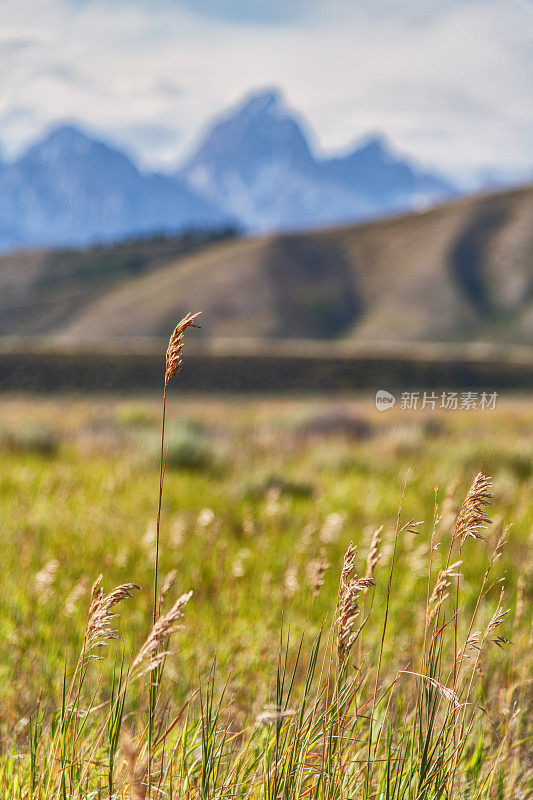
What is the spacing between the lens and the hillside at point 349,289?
127 metres

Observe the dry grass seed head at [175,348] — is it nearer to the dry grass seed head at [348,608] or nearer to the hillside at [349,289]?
the dry grass seed head at [348,608]

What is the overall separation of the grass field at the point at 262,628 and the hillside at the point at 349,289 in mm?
116507

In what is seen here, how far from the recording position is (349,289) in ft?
458

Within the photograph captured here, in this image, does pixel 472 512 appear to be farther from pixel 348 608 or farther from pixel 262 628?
pixel 262 628

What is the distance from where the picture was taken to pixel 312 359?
6450 centimetres

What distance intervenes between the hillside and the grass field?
382 feet

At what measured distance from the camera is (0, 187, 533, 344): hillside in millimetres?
126875

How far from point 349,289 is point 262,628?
13955 centimetres

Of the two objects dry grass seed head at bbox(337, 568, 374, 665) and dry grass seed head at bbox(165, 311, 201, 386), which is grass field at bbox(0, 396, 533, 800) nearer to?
dry grass seed head at bbox(337, 568, 374, 665)

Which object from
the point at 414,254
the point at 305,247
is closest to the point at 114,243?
the point at 305,247

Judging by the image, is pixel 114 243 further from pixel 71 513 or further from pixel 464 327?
pixel 71 513

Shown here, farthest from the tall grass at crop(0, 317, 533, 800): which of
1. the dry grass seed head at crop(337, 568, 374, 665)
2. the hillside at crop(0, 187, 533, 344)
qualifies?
the hillside at crop(0, 187, 533, 344)

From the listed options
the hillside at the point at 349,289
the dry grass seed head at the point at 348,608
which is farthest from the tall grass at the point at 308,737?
the hillside at the point at 349,289

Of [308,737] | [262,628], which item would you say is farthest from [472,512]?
[262,628]
